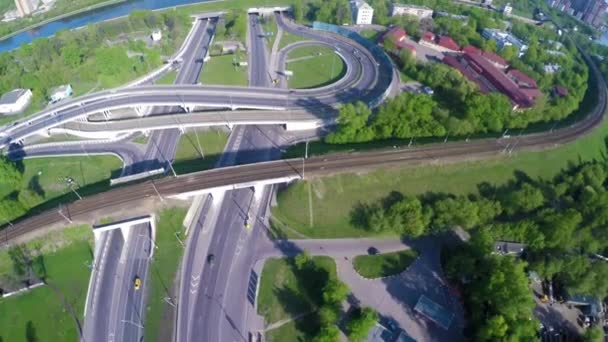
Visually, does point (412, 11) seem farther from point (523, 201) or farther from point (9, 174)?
point (9, 174)

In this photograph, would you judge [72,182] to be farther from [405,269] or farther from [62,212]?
[405,269]

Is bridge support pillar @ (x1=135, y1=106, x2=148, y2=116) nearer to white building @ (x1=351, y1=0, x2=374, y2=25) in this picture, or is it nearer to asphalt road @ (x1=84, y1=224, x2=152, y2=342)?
asphalt road @ (x1=84, y1=224, x2=152, y2=342)

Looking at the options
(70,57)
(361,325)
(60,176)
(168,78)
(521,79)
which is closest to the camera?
(361,325)

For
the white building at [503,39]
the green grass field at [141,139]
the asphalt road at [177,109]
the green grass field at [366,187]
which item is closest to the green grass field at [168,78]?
the asphalt road at [177,109]

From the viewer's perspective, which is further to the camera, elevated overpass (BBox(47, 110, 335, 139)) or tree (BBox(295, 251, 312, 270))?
elevated overpass (BBox(47, 110, 335, 139))

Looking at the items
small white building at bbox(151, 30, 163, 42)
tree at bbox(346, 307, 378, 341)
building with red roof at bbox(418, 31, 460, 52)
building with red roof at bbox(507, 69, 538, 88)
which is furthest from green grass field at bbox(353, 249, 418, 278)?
small white building at bbox(151, 30, 163, 42)

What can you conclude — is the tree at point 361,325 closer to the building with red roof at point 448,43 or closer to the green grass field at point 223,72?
the green grass field at point 223,72

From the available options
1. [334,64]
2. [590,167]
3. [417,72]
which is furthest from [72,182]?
[590,167]

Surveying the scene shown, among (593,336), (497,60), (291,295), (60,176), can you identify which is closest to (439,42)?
(497,60)
